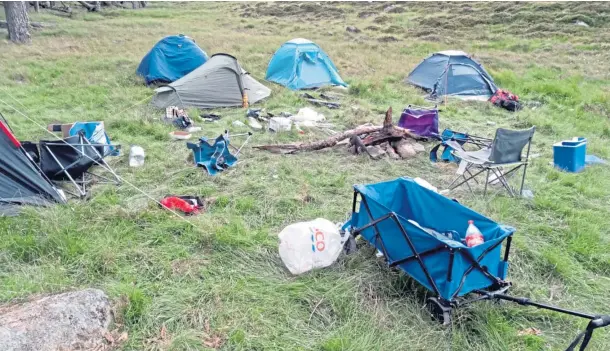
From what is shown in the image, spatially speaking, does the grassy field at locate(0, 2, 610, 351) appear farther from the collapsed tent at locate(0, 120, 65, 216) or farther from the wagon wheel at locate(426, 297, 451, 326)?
the collapsed tent at locate(0, 120, 65, 216)

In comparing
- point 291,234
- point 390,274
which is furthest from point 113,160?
point 390,274

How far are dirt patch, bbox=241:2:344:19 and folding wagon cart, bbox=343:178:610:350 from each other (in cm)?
2721

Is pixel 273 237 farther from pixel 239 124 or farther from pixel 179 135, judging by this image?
pixel 239 124

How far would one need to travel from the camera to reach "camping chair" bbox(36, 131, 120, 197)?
5.09m

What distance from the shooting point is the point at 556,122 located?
28.8 feet

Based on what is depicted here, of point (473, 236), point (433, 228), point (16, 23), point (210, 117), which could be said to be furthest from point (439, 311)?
point (16, 23)

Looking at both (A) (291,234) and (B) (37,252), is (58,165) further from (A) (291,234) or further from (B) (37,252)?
(A) (291,234)

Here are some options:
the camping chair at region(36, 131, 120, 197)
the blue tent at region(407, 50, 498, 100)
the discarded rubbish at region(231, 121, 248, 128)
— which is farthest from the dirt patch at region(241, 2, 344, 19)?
the camping chair at region(36, 131, 120, 197)

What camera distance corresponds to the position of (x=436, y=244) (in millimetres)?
3096

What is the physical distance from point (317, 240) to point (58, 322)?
6.15 ft

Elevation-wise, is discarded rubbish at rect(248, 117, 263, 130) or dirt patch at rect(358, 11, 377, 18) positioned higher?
discarded rubbish at rect(248, 117, 263, 130)

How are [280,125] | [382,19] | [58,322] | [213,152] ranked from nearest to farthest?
[58,322] < [213,152] < [280,125] < [382,19]

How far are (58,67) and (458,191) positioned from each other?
10.1 meters

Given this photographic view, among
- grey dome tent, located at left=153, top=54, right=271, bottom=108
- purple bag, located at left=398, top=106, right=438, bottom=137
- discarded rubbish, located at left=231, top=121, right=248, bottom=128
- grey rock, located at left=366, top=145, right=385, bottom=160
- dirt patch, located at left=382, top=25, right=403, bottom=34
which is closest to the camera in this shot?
grey rock, located at left=366, top=145, right=385, bottom=160
